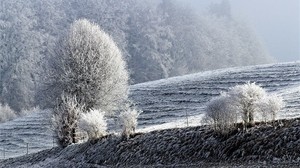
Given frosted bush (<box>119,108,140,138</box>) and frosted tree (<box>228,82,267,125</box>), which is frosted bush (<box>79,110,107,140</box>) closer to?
frosted bush (<box>119,108,140,138</box>)

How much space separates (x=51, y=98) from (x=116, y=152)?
21738 millimetres

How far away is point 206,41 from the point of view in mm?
180750

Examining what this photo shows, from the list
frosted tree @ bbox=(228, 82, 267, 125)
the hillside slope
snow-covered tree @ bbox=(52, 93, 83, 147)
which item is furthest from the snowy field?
frosted tree @ bbox=(228, 82, 267, 125)

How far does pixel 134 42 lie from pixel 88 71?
130 meters

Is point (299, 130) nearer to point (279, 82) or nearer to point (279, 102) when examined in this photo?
point (279, 102)

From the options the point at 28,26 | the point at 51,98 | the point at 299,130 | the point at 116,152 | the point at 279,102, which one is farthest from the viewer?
the point at 28,26

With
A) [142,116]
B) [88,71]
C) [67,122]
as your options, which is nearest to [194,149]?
[67,122]

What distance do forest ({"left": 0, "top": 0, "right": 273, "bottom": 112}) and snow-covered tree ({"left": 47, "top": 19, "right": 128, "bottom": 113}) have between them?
91.3m

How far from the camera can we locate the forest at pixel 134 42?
156213 millimetres

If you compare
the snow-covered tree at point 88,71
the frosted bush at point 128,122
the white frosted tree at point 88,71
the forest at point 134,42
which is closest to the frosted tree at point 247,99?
the frosted bush at point 128,122

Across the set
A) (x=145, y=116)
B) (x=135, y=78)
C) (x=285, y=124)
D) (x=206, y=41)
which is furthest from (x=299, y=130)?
(x=206, y=41)

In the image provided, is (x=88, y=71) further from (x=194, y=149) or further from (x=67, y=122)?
(x=194, y=149)

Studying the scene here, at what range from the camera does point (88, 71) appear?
167 ft

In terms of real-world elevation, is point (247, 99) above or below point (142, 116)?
below
